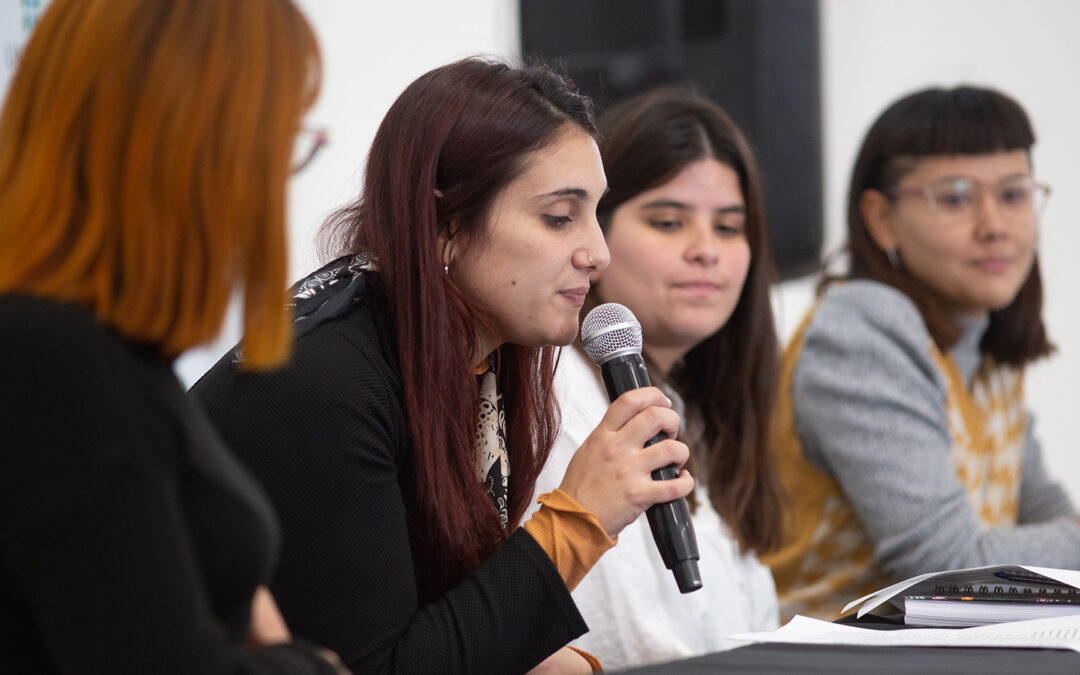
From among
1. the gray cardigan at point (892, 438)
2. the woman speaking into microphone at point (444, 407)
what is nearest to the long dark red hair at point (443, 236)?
the woman speaking into microphone at point (444, 407)

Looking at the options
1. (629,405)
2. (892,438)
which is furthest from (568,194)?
(892,438)

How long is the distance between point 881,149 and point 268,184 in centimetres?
174

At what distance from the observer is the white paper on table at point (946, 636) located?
3.59 ft

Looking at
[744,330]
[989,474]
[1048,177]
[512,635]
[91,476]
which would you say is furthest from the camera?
[1048,177]

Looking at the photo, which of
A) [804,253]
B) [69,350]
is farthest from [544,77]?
[804,253]

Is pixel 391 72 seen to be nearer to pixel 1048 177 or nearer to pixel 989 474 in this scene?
pixel 989 474

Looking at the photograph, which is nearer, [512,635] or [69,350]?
[69,350]

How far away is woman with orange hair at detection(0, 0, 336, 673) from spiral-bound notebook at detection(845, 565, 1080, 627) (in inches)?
28.4

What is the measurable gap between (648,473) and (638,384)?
4.6 inches

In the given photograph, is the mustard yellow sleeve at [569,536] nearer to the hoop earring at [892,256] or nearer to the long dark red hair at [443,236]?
the long dark red hair at [443,236]

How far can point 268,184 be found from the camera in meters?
0.81

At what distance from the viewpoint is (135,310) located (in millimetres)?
763

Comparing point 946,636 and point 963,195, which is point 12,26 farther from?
point 963,195

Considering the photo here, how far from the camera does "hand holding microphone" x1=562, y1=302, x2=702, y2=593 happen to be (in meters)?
1.21
